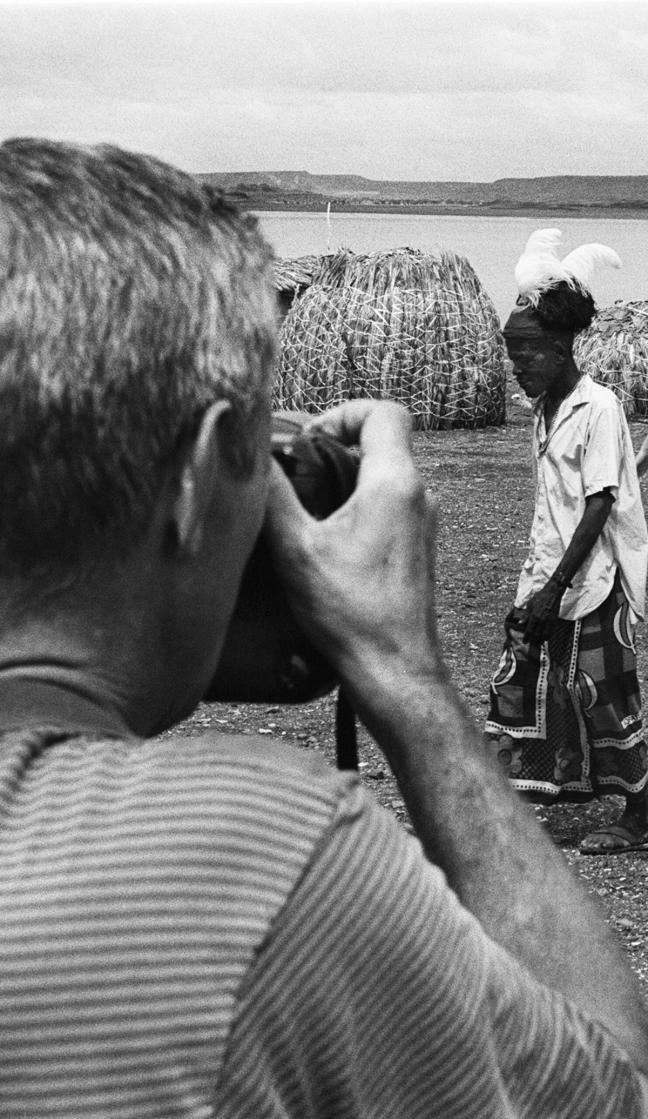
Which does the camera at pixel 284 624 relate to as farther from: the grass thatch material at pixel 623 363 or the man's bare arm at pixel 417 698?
the grass thatch material at pixel 623 363

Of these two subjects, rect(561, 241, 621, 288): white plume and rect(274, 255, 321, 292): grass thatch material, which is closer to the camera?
rect(561, 241, 621, 288): white plume

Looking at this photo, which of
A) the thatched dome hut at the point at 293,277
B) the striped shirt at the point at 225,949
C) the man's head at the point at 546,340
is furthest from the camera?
the thatched dome hut at the point at 293,277

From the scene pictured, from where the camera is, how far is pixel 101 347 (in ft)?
3.01

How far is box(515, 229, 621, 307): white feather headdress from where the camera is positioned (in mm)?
4895

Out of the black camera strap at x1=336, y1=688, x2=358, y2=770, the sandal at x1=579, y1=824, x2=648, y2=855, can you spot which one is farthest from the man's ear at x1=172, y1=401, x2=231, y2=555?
the sandal at x1=579, y1=824, x2=648, y2=855

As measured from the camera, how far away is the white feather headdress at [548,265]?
4.89m

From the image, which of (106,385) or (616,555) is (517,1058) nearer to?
(106,385)

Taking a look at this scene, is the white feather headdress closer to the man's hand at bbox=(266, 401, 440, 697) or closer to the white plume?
the white plume

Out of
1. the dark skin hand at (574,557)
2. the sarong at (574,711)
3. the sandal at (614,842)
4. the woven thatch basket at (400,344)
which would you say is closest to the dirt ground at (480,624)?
the sandal at (614,842)

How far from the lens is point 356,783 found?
896mm

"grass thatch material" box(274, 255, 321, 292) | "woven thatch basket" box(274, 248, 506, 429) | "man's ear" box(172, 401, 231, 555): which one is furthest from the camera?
"grass thatch material" box(274, 255, 321, 292)

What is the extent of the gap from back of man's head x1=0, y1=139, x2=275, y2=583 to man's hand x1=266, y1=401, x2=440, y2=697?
0.46 ft

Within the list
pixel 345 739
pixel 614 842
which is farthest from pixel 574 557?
pixel 345 739

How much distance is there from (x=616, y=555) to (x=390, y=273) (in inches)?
423
